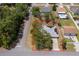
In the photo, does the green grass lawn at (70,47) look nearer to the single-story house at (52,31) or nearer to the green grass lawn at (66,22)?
the single-story house at (52,31)

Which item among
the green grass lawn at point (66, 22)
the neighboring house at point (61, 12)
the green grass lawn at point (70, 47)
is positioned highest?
the neighboring house at point (61, 12)

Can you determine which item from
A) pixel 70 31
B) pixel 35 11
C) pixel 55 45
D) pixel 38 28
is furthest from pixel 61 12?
pixel 55 45

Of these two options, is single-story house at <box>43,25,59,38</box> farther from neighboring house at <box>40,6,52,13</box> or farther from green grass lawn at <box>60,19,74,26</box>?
neighboring house at <box>40,6,52,13</box>

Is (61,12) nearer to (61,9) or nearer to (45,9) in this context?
(61,9)

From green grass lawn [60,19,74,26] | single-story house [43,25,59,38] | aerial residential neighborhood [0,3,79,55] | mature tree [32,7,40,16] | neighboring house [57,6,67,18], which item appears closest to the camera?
aerial residential neighborhood [0,3,79,55]

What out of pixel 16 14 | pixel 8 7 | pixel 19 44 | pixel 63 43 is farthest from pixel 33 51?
pixel 8 7

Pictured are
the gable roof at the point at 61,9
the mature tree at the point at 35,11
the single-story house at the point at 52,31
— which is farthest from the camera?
the gable roof at the point at 61,9

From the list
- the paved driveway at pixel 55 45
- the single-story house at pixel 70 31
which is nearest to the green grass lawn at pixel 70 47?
the paved driveway at pixel 55 45

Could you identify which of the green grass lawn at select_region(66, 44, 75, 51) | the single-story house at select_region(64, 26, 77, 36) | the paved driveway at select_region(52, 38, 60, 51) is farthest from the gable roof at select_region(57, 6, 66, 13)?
the green grass lawn at select_region(66, 44, 75, 51)
